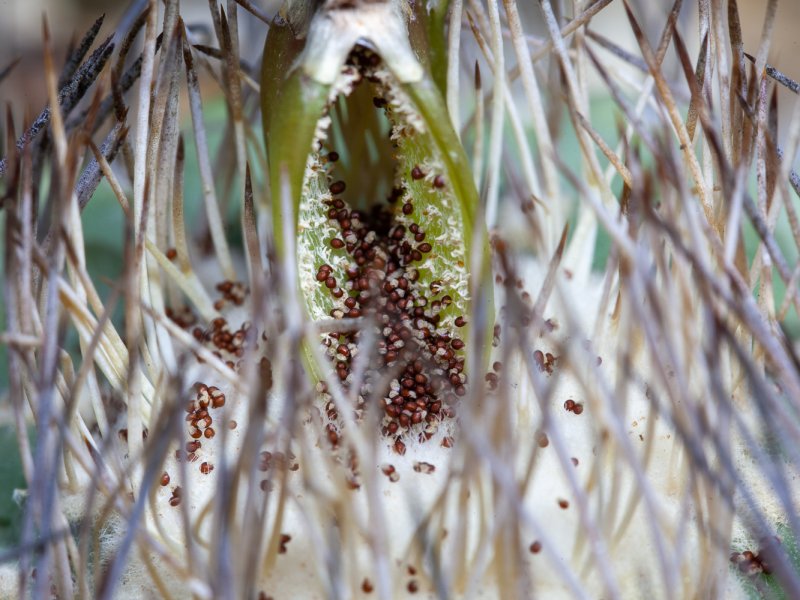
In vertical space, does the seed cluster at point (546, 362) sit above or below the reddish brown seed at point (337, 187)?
below

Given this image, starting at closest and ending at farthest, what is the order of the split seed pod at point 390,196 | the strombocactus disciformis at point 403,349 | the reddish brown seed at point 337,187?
the strombocactus disciformis at point 403,349 < the split seed pod at point 390,196 < the reddish brown seed at point 337,187

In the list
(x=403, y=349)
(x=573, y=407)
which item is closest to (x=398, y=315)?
(x=403, y=349)

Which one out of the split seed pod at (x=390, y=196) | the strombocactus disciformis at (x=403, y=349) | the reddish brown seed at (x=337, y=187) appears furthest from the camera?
the reddish brown seed at (x=337, y=187)

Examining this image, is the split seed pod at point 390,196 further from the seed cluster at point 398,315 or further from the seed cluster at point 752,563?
the seed cluster at point 752,563

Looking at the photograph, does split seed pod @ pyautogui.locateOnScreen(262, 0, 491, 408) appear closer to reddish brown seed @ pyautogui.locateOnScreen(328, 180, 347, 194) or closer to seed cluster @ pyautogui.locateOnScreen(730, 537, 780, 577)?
reddish brown seed @ pyautogui.locateOnScreen(328, 180, 347, 194)

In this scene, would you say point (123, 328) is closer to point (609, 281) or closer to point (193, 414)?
point (193, 414)

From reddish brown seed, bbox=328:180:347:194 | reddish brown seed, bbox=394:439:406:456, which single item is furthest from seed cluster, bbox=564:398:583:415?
reddish brown seed, bbox=328:180:347:194

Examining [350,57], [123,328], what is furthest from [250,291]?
[350,57]

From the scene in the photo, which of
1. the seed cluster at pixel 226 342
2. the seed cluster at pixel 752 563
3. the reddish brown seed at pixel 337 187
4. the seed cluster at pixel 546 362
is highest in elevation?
the reddish brown seed at pixel 337 187

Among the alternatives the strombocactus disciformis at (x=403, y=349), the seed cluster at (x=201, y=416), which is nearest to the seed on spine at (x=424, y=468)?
the strombocactus disciformis at (x=403, y=349)
